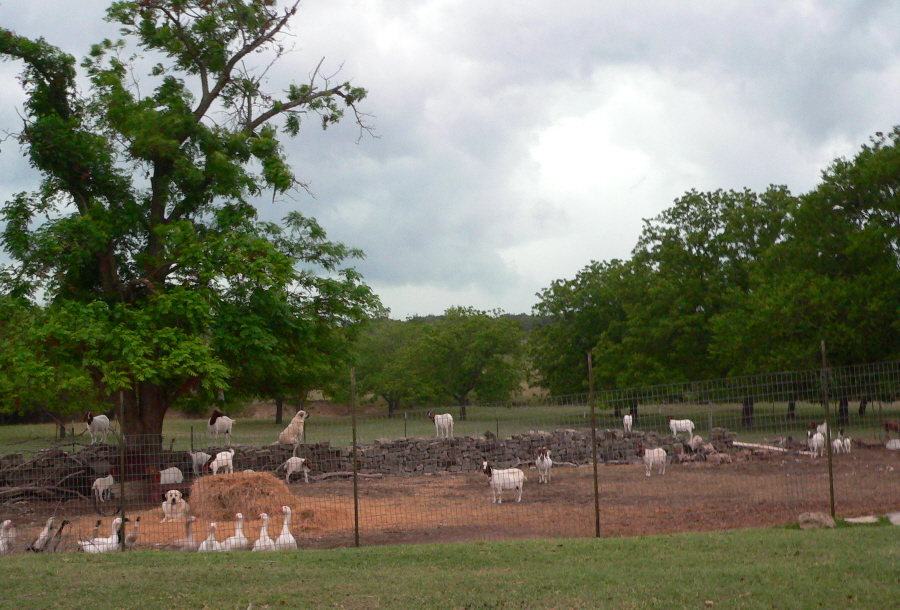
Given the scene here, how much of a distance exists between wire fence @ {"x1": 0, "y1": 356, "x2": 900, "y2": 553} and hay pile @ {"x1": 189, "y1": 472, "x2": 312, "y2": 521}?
0.03 metres

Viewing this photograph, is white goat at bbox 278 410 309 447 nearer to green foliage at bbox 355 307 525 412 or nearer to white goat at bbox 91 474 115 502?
white goat at bbox 91 474 115 502

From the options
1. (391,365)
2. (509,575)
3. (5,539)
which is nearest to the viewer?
(509,575)

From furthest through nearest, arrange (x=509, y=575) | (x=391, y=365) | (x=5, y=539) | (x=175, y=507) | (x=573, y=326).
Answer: (x=391, y=365) → (x=573, y=326) → (x=175, y=507) → (x=5, y=539) → (x=509, y=575)

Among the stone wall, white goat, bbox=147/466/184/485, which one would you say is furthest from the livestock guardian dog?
the stone wall

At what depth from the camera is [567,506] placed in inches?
646

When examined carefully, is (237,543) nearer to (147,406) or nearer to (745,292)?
(147,406)

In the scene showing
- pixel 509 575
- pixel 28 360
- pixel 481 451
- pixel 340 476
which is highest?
pixel 28 360

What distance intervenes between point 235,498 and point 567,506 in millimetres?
6637

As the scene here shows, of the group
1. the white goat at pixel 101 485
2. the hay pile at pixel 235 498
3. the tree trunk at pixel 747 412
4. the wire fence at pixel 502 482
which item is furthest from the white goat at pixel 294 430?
the tree trunk at pixel 747 412

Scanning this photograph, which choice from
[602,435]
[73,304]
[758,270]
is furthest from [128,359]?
[758,270]

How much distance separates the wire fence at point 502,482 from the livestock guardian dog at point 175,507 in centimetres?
4

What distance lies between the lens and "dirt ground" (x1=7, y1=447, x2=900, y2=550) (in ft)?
42.1

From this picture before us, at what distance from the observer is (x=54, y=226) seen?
19.1 metres

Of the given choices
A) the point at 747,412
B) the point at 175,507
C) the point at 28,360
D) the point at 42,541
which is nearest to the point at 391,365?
the point at 28,360
